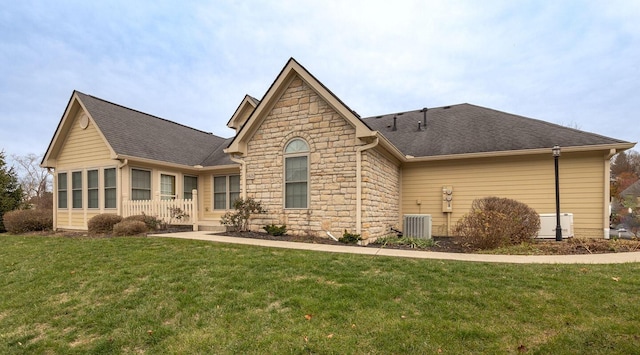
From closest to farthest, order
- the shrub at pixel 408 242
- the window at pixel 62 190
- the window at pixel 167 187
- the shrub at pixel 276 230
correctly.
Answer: the shrub at pixel 408 242 < the shrub at pixel 276 230 < the window at pixel 167 187 < the window at pixel 62 190

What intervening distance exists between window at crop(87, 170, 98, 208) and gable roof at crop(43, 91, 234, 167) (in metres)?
1.92

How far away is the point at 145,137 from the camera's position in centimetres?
1364

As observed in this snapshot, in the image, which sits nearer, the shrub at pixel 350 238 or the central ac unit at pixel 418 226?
the shrub at pixel 350 238

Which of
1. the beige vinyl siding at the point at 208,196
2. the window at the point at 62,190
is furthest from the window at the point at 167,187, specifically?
the window at the point at 62,190

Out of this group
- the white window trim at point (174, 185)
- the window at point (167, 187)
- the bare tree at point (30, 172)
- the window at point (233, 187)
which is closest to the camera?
the white window trim at point (174, 185)

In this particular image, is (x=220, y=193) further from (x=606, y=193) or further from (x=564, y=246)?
(x=606, y=193)

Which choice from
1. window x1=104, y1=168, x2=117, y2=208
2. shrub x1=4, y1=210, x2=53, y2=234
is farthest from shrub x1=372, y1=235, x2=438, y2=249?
shrub x1=4, y1=210, x2=53, y2=234

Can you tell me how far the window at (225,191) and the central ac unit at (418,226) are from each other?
7637 millimetres

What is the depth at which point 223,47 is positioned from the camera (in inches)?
843

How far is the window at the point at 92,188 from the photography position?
41.2ft

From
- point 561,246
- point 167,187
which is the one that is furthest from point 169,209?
point 561,246

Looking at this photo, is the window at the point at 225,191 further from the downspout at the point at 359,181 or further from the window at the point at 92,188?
the downspout at the point at 359,181

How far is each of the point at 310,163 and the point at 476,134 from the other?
661cm

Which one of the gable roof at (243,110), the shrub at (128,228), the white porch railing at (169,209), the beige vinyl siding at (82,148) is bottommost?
the shrub at (128,228)
